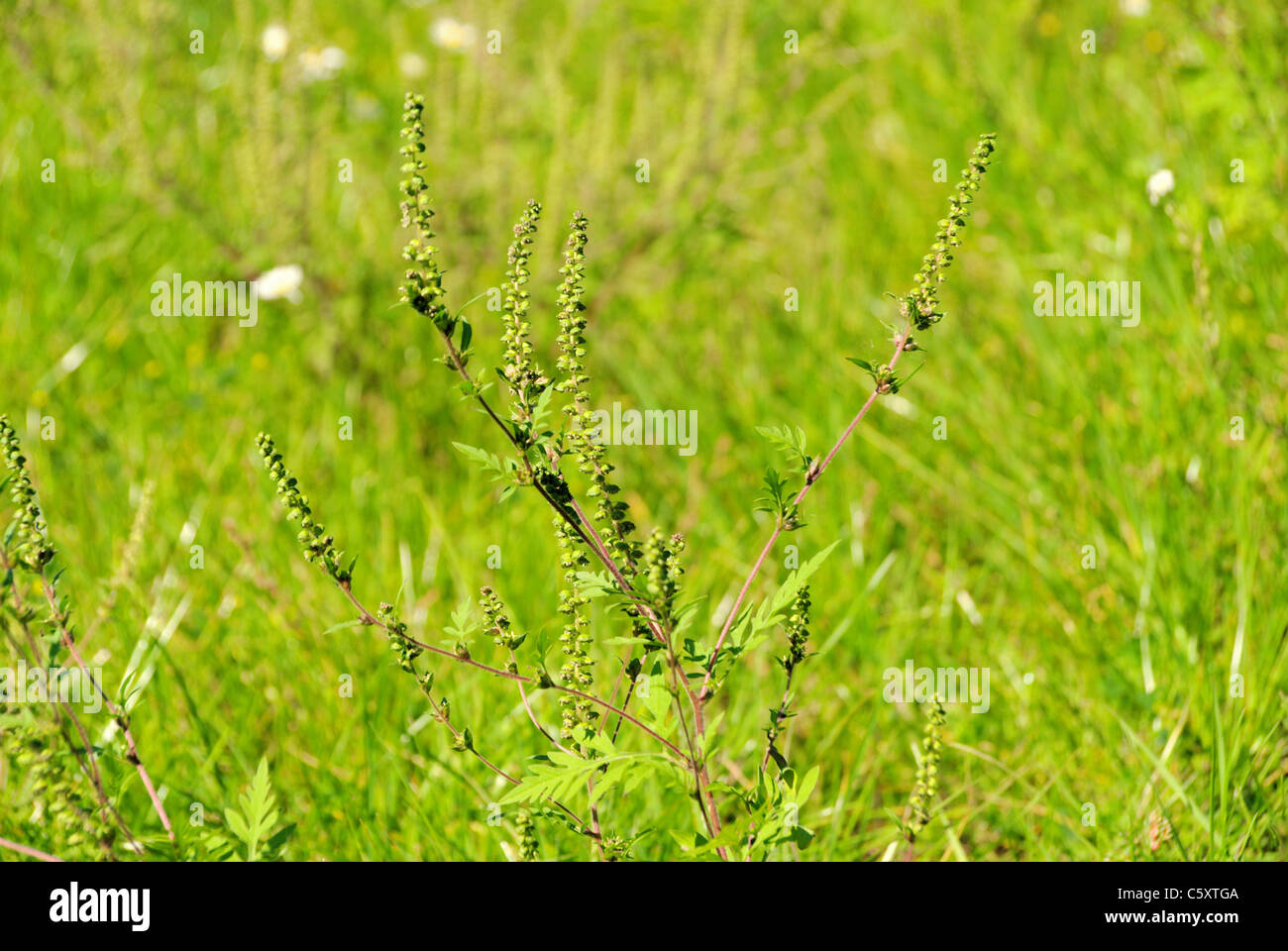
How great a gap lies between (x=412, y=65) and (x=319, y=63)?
3.13 ft

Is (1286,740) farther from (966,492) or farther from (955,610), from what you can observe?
(966,492)

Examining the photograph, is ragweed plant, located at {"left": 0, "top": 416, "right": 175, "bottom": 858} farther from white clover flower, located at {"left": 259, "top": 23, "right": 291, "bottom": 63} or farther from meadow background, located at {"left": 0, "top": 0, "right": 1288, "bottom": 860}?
white clover flower, located at {"left": 259, "top": 23, "right": 291, "bottom": 63}

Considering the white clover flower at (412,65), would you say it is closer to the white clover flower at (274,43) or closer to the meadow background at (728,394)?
the meadow background at (728,394)

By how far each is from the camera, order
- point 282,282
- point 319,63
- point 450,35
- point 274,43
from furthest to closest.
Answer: point 450,35 → point 274,43 → point 319,63 → point 282,282

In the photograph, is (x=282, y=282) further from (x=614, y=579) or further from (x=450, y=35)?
(x=614, y=579)

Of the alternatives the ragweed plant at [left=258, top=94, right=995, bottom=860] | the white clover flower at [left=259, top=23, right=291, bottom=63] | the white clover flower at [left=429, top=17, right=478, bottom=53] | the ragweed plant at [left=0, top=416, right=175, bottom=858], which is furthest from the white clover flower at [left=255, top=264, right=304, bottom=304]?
the ragweed plant at [left=258, top=94, right=995, bottom=860]

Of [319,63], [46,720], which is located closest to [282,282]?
[319,63]

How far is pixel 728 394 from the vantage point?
3.95m

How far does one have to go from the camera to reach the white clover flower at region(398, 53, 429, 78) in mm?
5227

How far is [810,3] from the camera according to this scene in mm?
5812

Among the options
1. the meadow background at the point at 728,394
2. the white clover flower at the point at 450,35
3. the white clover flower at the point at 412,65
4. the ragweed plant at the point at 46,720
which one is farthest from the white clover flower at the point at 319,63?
the ragweed plant at the point at 46,720

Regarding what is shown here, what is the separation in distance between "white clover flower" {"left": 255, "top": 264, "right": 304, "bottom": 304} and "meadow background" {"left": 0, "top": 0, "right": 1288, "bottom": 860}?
17 cm

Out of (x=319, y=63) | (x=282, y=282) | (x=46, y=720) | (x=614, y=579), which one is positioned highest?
(x=319, y=63)
